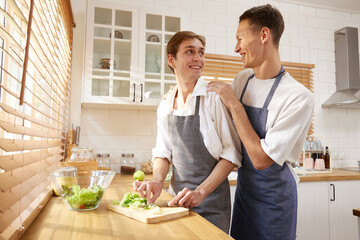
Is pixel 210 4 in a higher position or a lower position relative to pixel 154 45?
higher

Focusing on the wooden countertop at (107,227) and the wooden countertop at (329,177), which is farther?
the wooden countertop at (329,177)

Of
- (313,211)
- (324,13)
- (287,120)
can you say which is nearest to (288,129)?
(287,120)

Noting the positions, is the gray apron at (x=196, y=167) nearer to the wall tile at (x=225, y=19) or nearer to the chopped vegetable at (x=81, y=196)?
the chopped vegetable at (x=81, y=196)

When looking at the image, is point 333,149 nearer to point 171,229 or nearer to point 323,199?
point 323,199

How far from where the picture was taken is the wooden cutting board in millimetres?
1071

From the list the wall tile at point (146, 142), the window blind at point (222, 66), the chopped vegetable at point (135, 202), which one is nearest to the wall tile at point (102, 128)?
the wall tile at point (146, 142)

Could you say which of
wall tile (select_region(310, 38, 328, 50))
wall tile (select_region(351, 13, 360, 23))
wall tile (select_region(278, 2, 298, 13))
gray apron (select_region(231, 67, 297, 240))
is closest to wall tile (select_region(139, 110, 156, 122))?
gray apron (select_region(231, 67, 297, 240))

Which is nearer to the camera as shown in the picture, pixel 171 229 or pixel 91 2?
pixel 171 229

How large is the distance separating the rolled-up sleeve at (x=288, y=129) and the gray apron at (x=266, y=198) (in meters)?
0.12

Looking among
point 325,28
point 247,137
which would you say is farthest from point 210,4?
point 247,137

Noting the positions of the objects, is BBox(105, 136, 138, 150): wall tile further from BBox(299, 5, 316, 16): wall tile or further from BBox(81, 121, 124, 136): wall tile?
BBox(299, 5, 316, 16): wall tile

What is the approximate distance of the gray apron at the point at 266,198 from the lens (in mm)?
1381

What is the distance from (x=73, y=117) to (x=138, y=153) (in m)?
0.73

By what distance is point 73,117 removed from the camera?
283 centimetres
